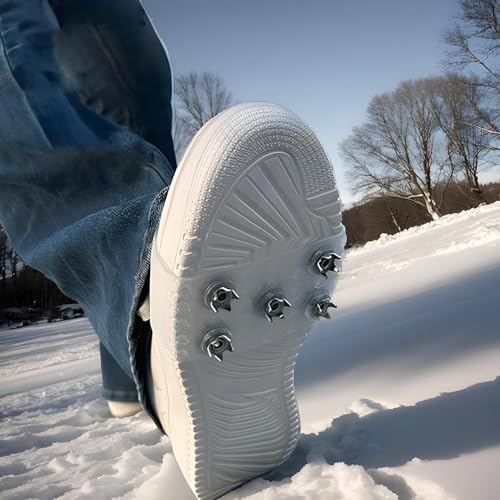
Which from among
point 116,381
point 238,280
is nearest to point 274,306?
point 238,280

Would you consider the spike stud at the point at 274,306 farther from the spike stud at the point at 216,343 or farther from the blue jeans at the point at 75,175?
the blue jeans at the point at 75,175

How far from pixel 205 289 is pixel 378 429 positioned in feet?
1.05

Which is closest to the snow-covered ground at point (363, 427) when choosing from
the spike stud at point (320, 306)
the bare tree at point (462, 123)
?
the spike stud at point (320, 306)

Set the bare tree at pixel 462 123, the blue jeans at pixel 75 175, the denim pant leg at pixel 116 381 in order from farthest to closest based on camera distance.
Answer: the bare tree at pixel 462 123 < the denim pant leg at pixel 116 381 < the blue jeans at pixel 75 175

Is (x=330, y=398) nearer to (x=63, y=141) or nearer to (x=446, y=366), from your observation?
(x=446, y=366)

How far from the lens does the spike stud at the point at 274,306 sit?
42 cm

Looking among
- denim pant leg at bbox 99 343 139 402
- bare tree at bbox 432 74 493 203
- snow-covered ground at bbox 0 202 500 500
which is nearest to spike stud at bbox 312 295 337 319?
snow-covered ground at bbox 0 202 500 500

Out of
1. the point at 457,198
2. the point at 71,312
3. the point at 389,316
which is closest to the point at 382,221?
the point at 457,198

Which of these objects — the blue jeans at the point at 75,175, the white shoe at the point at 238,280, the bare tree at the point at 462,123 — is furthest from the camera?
the bare tree at the point at 462,123

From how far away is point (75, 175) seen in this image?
2.07ft

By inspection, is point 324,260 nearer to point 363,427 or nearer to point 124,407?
point 363,427

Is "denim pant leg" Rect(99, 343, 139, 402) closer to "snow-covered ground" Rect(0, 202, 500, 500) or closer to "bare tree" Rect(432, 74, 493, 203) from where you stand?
"snow-covered ground" Rect(0, 202, 500, 500)

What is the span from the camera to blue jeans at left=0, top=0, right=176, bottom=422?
0.55 metres

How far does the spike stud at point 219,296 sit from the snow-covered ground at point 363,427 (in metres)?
0.21
